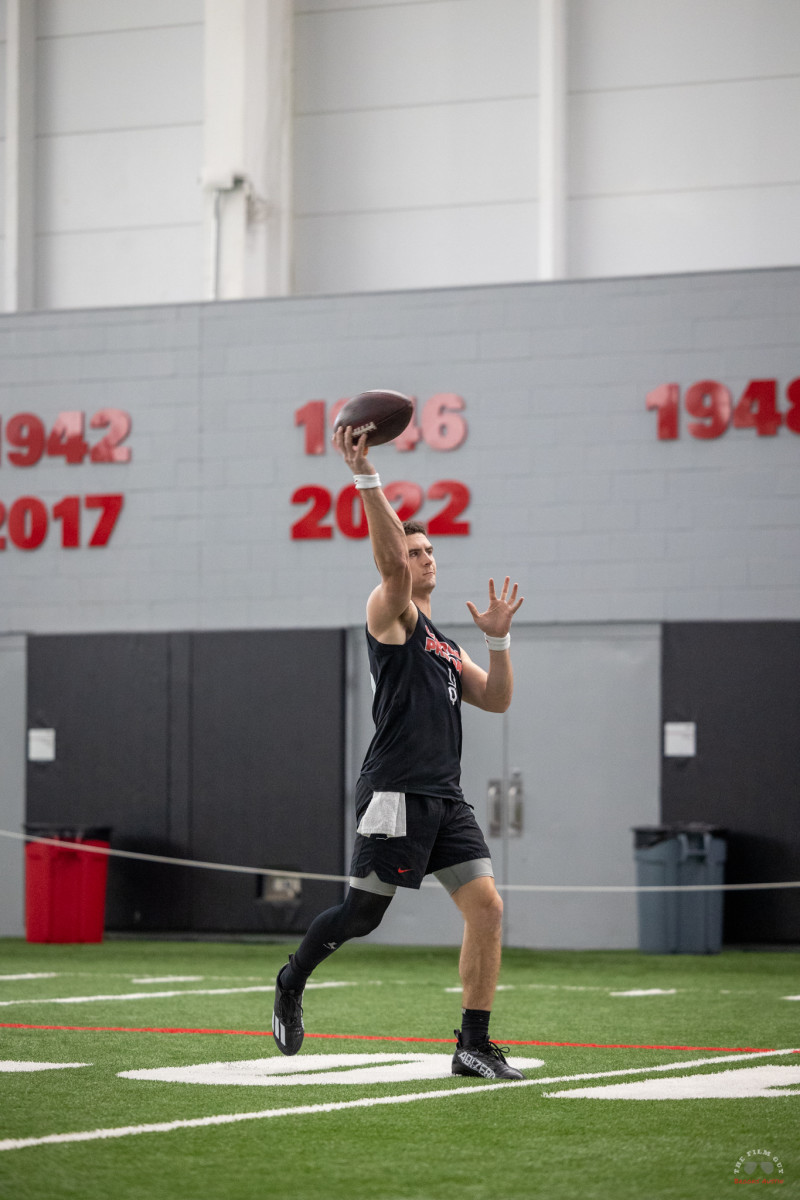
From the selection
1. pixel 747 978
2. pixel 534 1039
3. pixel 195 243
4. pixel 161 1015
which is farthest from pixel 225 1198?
pixel 195 243

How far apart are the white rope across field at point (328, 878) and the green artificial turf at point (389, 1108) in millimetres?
2755

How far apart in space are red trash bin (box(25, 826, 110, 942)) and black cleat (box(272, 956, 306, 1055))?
26.4 ft

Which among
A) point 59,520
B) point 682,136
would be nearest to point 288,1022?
point 59,520

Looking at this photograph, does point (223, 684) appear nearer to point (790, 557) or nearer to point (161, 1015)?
point (790, 557)

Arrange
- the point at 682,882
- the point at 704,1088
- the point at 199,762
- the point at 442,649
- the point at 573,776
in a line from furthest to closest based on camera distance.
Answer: the point at 199,762, the point at 573,776, the point at 682,882, the point at 442,649, the point at 704,1088

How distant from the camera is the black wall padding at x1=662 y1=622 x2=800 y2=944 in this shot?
42.9 feet

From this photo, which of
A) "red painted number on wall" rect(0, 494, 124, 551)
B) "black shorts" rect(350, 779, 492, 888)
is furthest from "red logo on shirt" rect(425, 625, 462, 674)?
"red painted number on wall" rect(0, 494, 124, 551)

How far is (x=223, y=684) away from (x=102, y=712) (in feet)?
3.61

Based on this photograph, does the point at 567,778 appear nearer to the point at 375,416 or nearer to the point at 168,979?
the point at 168,979

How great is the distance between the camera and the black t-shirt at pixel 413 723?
591 cm

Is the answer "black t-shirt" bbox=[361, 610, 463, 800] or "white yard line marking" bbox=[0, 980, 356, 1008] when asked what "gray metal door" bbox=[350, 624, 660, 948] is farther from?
"black t-shirt" bbox=[361, 610, 463, 800]

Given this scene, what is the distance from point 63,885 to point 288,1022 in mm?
8198

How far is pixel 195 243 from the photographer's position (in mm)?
17000

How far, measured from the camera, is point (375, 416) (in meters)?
6.00
